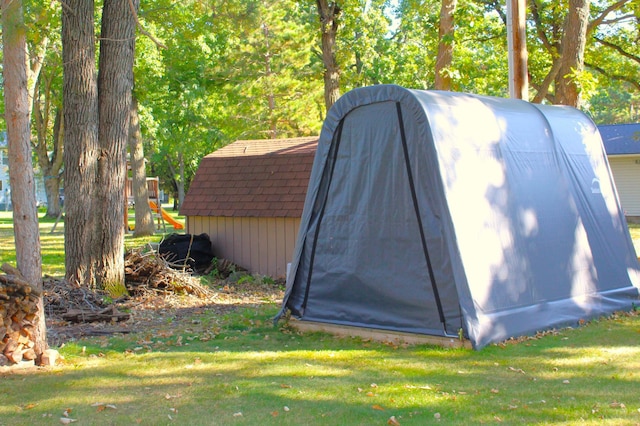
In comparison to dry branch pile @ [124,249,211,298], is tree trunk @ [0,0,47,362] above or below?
above

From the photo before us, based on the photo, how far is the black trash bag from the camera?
12719 millimetres

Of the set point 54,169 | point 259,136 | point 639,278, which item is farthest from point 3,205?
point 639,278

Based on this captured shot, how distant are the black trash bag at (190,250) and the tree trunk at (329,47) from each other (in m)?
5.18

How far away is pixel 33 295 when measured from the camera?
642 cm

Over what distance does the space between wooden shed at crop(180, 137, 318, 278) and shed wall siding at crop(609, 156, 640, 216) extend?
1970 cm

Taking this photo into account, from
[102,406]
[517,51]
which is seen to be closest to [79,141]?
[102,406]

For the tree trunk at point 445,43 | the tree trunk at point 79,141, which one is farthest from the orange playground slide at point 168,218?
the tree trunk at point 79,141

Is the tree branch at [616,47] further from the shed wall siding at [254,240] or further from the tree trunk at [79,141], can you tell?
the tree trunk at [79,141]

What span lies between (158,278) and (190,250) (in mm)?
2149

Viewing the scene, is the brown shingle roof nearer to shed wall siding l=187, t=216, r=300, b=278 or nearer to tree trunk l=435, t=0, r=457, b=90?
shed wall siding l=187, t=216, r=300, b=278

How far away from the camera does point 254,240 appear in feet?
42.6

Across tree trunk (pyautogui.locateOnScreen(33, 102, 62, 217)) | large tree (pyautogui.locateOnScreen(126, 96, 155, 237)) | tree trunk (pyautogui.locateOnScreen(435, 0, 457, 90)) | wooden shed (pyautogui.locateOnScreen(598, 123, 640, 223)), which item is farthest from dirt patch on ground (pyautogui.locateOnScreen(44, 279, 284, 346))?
tree trunk (pyautogui.locateOnScreen(33, 102, 62, 217))

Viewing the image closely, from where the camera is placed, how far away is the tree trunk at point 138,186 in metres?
22.4

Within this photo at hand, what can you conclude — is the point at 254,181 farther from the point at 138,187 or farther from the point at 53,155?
the point at 53,155
